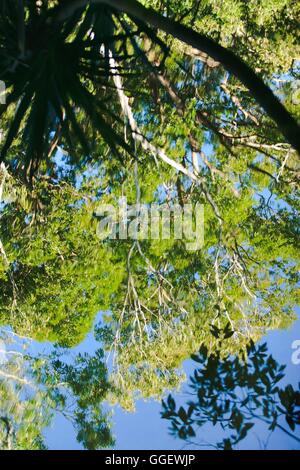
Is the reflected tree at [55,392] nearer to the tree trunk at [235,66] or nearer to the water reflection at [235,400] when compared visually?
the water reflection at [235,400]

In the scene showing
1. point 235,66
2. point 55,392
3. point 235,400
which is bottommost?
point 235,400

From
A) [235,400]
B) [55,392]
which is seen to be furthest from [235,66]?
[55,392]

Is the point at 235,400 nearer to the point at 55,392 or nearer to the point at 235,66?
the point at 235,66

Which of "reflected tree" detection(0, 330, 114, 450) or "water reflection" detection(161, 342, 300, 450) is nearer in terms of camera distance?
"water reflection" detection(161, 342, 300, 450)

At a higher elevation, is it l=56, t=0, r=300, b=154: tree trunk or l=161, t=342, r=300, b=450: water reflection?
l=56, t=0, r=300, b=154: tree trunk

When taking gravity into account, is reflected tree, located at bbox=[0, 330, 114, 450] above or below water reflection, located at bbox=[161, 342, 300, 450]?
above

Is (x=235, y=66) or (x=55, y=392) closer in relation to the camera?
(x=235, y=66)

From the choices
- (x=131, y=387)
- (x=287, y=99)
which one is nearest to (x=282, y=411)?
(x=131, y=387)

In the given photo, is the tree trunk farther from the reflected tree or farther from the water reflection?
the reflected tree

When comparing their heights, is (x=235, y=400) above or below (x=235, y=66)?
below

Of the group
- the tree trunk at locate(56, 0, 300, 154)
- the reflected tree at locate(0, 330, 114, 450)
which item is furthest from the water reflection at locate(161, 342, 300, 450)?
the reflected tree at locate(0, 330, 114, 450)

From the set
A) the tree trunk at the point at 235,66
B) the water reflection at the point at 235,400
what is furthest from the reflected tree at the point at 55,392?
the tree trunk at the point at 235,66

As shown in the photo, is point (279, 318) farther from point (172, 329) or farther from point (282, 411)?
point (282, 411)

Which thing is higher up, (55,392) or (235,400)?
(55,392)
